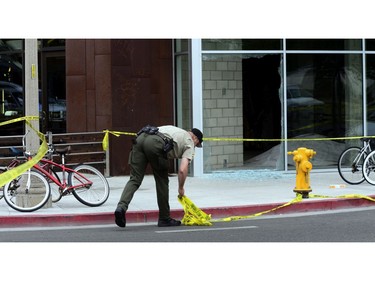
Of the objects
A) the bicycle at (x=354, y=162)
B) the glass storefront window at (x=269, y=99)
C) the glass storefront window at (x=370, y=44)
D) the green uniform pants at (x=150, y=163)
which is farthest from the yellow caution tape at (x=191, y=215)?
the glass storefront window at (x=370, y=44)

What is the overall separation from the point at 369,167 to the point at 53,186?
6.14 m

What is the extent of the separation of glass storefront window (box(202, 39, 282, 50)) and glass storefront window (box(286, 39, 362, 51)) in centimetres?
36

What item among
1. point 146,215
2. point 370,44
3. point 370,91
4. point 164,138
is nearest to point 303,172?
point 146,215

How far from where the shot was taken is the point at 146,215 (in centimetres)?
1081

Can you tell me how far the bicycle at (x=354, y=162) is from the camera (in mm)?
14250

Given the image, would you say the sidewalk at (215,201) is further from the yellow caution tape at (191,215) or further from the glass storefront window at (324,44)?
the glass storefront window at (324,44)

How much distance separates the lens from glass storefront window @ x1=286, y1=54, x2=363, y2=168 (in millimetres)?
17047

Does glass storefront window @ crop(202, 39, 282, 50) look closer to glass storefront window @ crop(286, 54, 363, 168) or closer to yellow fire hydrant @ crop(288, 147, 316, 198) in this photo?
glass storefront window @ crop(286, 54, 363, 168)

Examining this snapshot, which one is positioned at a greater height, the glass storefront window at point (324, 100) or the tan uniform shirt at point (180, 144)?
the glass storefront window at point (324, 100)

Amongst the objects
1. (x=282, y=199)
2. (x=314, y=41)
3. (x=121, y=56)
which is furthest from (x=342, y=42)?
(x=282, y=199)

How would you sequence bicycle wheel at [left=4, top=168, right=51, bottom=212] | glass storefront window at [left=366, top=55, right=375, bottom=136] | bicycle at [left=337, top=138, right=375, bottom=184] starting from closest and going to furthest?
bicycle wheel at [left=4, top=168, right=51, bottom=212], bicycle at [left=337, top=138, right=375, bottom=184], glass storefront window at [left=366, top=55, right=375, bottom=136]

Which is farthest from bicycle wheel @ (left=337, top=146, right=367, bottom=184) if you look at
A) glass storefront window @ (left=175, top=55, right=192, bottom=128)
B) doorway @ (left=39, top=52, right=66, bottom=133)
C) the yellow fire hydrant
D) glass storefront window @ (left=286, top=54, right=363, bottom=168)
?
doorway @ (left=39, top=52, right=66, bottom=133)

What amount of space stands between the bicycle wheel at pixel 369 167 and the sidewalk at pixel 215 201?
152 mm

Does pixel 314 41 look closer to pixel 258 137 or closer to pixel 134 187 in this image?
pixel 258 137
